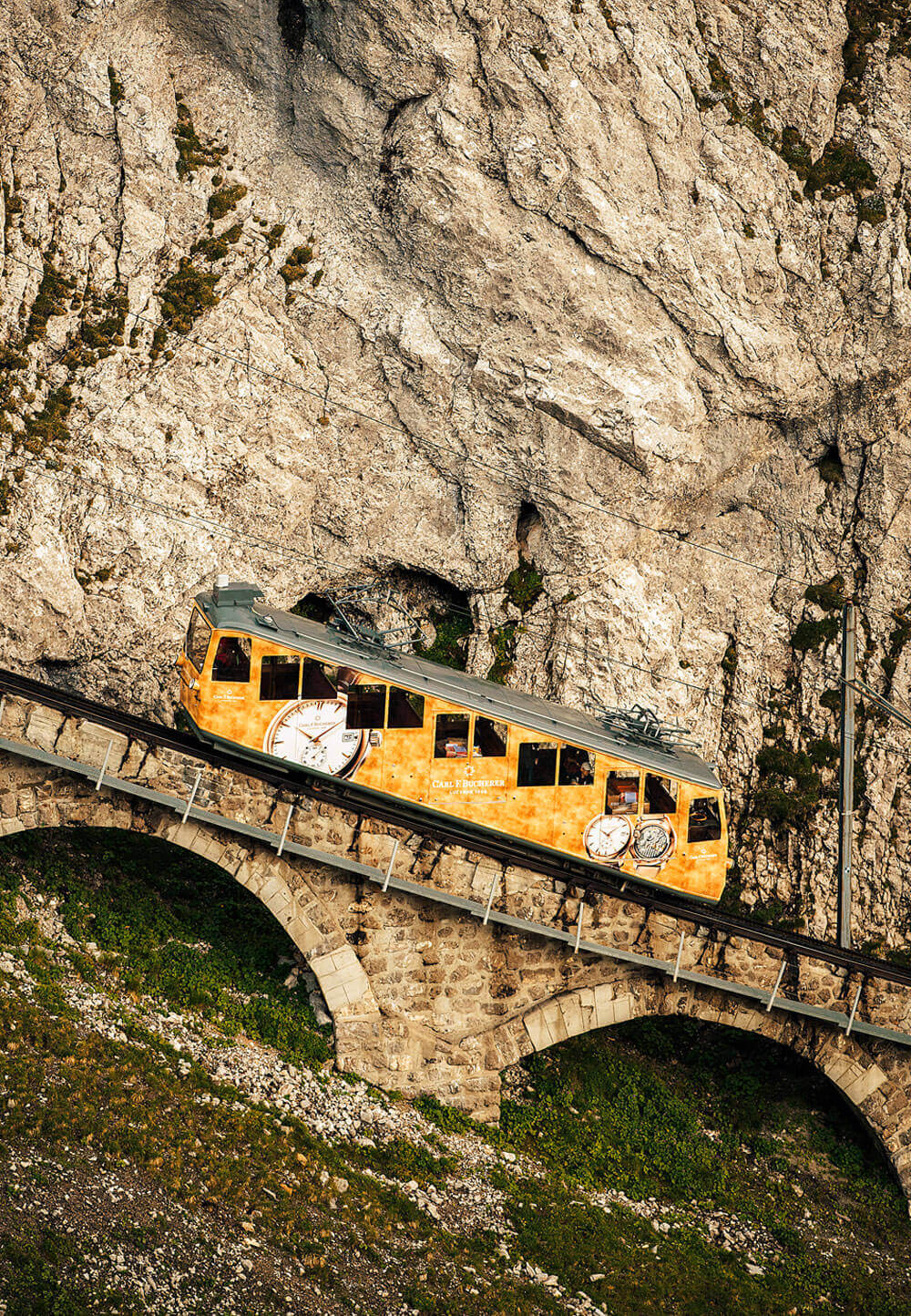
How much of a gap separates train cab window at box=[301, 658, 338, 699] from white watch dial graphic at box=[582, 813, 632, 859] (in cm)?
535

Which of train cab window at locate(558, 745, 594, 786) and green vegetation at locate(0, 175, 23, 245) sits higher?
green vegetation at locate(0, 175, 23, 245)

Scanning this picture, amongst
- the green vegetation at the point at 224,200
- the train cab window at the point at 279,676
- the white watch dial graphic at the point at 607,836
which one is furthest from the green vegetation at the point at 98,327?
the white watch dial graphic at the point at 607,836

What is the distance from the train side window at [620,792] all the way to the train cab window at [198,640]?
7.64m

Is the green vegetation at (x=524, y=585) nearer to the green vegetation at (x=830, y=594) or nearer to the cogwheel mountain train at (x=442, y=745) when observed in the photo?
the cogwheel mountain train at (x=442, y=745)

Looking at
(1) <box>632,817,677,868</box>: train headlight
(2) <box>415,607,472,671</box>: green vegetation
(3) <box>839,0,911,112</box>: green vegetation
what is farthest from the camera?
(2) <box>415,607,472,671</box>: green vegetation

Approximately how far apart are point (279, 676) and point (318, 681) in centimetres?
68

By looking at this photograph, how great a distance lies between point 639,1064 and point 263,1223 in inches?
412

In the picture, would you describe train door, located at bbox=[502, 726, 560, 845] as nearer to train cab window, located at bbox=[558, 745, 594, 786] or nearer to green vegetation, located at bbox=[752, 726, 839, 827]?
train cab window, located at bbox=[558, 745, 594, 786]

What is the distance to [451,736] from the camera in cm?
1903

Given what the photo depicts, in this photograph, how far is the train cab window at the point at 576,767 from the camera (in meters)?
19.3

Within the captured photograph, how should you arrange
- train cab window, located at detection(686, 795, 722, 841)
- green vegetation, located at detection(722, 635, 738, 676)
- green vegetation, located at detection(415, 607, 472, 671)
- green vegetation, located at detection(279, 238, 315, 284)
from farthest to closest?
green vegetation, located at detection(722, 635, 738, 676) → green vegetation, located at detection(415, 607, 472, 671) → green vegetation, located at detection(279, 238, 315, 284) → train cab window, located at detection(686, 795, 722, 841)

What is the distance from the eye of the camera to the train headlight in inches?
776

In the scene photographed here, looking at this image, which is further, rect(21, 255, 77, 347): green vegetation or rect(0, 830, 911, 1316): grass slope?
rect(21, 255, 77, 347): green vegetation

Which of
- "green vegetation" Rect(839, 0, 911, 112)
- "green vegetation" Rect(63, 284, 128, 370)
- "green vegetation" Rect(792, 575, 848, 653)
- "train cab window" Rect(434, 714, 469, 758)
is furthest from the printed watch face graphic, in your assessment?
"green vegetation" Rect(839, 0, 911, 112)
